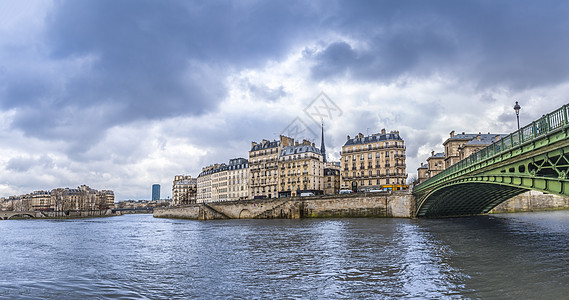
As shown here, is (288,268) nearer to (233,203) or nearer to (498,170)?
(498,170)

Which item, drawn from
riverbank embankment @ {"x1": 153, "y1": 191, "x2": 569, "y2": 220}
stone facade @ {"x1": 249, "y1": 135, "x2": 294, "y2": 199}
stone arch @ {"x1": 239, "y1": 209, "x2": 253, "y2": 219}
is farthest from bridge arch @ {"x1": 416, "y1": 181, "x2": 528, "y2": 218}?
stone facade @ {"x1": 249, "y1": 135, "x2": 294, "y2": 199}

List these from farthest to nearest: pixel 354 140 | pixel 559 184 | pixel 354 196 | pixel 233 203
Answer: pixel 354 140
pixel 233 203
pixel 354 196
pixel 559 184

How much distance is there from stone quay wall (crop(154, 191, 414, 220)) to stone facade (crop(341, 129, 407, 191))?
19.4m

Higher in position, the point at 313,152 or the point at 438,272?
the point at 313,152

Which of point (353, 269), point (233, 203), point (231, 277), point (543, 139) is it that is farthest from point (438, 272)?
point (233, 203)

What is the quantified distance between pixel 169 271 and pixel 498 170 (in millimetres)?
19055

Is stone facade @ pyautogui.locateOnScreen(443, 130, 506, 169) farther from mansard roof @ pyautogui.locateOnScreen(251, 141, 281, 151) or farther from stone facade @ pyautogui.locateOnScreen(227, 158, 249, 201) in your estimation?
stone facade @ pyautogui.locateOnScreen(227, 158, 249, 201)

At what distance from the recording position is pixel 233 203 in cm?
8238

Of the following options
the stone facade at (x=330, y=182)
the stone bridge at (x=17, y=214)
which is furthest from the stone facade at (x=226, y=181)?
the stone bridge at (x=17, y=214)

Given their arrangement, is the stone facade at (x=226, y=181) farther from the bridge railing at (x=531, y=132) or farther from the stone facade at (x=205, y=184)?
the bridge railing at (x=531, y=132)

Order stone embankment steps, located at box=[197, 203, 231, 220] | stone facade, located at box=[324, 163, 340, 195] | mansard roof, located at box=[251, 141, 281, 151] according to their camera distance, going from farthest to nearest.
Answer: mansard roof, located at box=[251, 141, 281, 151], stone facade, located at box=[324, 163, 340, 195], stone embankment steps, located at box=[197, 203, 231, 220]

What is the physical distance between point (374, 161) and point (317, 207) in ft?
89.3

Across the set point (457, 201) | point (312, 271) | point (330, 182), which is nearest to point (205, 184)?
point (330, 182)

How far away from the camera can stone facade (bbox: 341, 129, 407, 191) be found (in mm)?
87875
